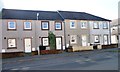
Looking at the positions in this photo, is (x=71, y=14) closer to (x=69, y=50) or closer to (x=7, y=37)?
(x=69, y=50)

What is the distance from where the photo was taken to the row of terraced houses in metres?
33.3

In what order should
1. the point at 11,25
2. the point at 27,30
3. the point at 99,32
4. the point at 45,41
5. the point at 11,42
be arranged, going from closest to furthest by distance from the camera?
1. the point at 11,42
2. the point at 11,25
3. the point at 27,30
4. the point at 45,41
5. the point at 99,32

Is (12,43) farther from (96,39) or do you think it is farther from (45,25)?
(96,39)

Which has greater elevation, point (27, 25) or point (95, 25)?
point (95, 25)

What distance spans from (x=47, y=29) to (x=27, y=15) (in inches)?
170

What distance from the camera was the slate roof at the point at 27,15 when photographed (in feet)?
113

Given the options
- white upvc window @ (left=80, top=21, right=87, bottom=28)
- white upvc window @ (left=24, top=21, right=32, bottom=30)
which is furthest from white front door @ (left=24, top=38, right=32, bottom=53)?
white upvc window @ (left=80, top=21, right=87, bottom=28)

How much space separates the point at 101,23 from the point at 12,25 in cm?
1830

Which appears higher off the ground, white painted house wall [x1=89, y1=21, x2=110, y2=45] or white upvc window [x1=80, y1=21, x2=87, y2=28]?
white upvc window [x1=80, y1=21, x2=87, y2=28]

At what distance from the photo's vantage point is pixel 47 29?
36031 millimetres

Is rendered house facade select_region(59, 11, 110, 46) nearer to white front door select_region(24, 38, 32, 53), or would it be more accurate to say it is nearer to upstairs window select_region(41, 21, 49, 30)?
upstairs window select_region(41, 21, 49, 30)

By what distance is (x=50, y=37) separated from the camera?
32.7 m

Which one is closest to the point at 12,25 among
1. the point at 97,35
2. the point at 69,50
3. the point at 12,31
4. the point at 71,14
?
the point at 12,31

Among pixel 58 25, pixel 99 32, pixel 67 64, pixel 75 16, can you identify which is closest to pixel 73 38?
pixel 58 25
